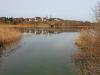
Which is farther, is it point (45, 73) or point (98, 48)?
point (98, 48)

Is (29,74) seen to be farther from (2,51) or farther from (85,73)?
(2,51)

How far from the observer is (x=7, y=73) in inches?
365

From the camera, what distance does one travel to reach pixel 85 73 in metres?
8.66

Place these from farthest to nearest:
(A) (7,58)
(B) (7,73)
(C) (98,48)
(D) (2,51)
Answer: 1. (D) (2,51)
2. (A) (7,58)
3. (C) (98,48)
4. (B) (7,73)

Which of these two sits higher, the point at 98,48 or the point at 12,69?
the point at 98,48

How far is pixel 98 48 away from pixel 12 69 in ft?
13.6

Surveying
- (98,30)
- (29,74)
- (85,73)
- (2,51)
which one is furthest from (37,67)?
(2,51)

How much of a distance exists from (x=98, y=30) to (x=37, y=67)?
3.63 metres

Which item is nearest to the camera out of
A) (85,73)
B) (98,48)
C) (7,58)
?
(85,73)

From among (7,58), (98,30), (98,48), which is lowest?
(7,58)

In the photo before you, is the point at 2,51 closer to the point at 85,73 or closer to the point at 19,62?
the point at 19,62

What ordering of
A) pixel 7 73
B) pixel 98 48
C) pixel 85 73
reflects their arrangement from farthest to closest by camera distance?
pixel 98 48, pixel 7 73, pixel 85 73

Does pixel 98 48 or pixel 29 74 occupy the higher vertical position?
pixel 98 48

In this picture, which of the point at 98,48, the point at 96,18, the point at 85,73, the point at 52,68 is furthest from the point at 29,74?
the point at 96,18
